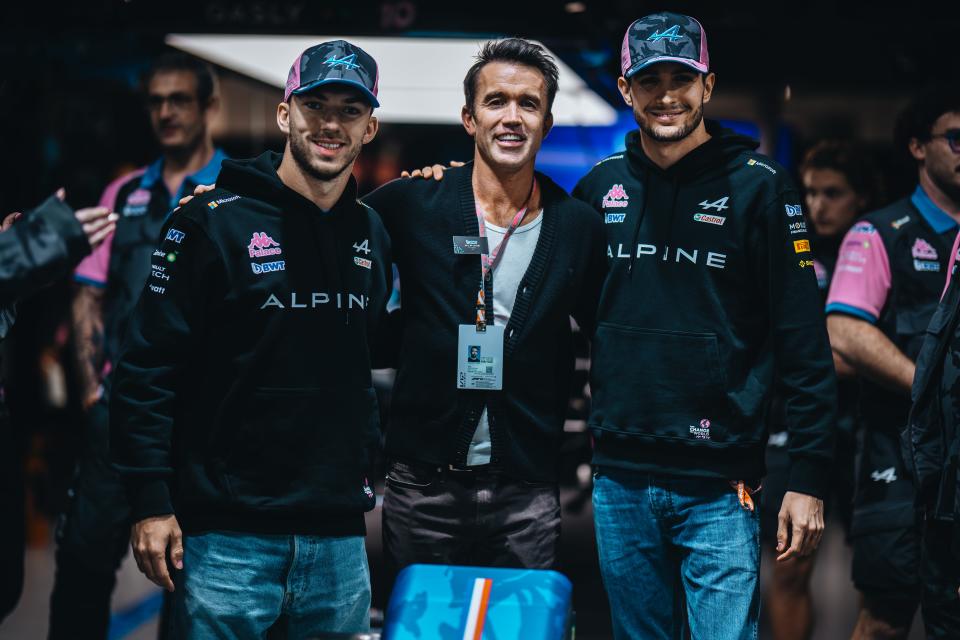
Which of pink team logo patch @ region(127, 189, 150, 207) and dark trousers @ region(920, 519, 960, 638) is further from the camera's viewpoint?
pink team logo patch @ region(127, 189, 150, 207)

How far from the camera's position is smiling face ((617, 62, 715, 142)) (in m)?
2.67

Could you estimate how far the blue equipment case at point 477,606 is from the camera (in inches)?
83.0

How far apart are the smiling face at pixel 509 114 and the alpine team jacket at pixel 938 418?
43.8 inches

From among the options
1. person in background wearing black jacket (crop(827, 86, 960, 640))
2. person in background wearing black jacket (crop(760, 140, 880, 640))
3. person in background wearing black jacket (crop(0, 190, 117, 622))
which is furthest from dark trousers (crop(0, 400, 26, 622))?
person in background wearing black jacket (crop(760, 140, 880, 640))

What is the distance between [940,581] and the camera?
258 centimetres

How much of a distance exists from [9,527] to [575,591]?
3.02 m

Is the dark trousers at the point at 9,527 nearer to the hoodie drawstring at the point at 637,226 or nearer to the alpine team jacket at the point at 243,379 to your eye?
the alpine team jacket at the point at 243,379

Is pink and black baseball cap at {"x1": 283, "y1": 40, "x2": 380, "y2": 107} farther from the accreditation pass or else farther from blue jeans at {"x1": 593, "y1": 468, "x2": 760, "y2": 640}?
blue jeans at {"x1": 593, "y1": 468, "x2": 760, "y2": 640}

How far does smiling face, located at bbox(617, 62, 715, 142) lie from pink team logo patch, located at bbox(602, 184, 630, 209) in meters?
0.17

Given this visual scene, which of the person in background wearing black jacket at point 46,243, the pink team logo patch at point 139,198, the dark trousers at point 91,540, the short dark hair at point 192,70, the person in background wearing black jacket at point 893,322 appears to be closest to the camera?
the person in background wearing black jacket at point 46,243

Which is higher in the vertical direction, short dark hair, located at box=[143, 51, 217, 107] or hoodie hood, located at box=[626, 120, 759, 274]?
short dark hair, located at box=[143, 51, 217, 107]

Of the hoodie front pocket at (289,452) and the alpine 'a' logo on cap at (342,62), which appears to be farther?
the alpine 'a' logo on cap at (342,62)

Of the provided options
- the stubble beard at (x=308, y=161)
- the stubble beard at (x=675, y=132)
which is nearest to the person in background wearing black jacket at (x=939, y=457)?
the stubble beard at (x=675, y=132)

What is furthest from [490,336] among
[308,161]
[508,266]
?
[308,161]
